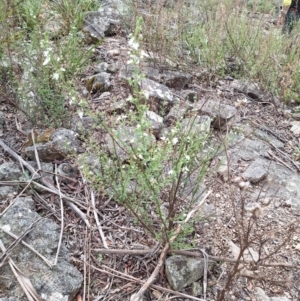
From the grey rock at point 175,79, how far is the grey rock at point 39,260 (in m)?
1.91

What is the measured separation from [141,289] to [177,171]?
1.80 feet

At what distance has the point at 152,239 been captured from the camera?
1.84 meters

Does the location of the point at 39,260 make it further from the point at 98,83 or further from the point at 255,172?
the point at 98,83

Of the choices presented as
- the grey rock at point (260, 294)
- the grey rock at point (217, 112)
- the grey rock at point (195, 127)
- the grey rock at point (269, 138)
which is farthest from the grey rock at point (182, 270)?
the grey rock at point (269, 138)

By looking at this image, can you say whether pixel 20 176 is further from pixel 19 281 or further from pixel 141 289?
pixel 141 289

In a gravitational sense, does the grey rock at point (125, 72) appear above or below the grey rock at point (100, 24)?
below

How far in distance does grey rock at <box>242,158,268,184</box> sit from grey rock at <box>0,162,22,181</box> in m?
1.49

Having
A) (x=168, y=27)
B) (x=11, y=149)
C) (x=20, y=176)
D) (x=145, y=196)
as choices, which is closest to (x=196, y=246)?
(x=145, y=196)

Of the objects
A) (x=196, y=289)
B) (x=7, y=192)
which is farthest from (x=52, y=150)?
(x=196, y=289)

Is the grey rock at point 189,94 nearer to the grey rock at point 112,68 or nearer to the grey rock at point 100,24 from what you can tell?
the grey rock at point 112,68

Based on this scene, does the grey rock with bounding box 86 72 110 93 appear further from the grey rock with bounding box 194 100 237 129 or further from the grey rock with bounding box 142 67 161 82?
the grey rock with bounding box 194 100 237 129

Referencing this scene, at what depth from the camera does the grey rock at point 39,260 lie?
153cm

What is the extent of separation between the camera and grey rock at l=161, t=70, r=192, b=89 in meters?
3.32

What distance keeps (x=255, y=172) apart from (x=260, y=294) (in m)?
0.99
